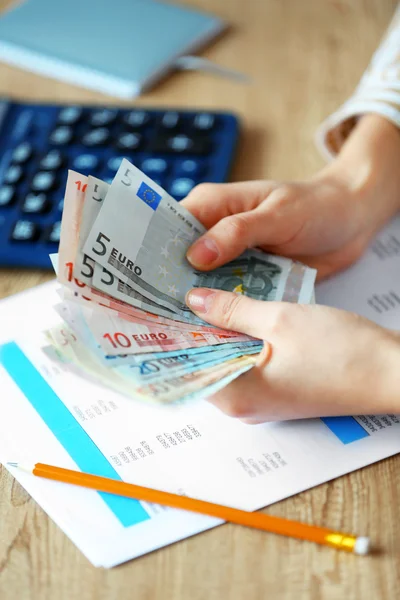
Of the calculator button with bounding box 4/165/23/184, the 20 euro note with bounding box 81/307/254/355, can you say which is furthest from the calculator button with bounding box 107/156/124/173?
the 20 euro note with bounding box 81/307/254/355

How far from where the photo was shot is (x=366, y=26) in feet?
3.81

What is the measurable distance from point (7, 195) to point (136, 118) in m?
0.21

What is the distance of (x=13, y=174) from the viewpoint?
87cm

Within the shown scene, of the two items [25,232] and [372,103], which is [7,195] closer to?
[25,232]

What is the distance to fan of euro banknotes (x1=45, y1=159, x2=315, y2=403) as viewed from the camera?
56cm

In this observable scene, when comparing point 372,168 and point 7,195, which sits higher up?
point 372,168

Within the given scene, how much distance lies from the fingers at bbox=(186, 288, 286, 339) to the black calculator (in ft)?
0.66

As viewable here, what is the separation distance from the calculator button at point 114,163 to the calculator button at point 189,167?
70 mm

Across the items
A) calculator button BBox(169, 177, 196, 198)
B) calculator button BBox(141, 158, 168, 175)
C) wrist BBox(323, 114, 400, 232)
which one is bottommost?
calculator button BBox(141, 158, 168, 175)

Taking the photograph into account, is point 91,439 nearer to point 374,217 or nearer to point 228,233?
point 228,233

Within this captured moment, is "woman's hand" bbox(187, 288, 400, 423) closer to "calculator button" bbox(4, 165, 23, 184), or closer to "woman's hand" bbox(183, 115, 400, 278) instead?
"woman's hand" bbox(183, 115, 400, 278)

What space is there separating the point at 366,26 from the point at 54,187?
0.60m

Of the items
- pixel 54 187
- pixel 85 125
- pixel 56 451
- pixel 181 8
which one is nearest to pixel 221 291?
pixel 56 451

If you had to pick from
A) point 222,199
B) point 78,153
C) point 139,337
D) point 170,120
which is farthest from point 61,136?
point 139,337
